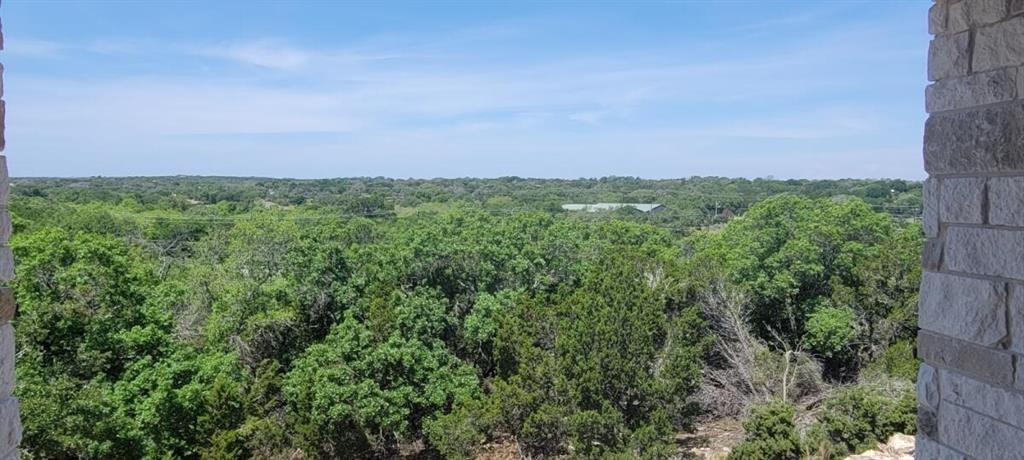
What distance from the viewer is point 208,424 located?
39.0 ft

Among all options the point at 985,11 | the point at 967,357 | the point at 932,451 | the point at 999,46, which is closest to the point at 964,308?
the point at 967,357

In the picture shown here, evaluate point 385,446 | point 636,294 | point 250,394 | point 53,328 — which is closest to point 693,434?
point 636,294

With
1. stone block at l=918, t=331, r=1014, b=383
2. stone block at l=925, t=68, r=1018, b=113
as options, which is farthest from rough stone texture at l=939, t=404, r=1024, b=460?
stone block at l=925, t=68, r=1018, b=113

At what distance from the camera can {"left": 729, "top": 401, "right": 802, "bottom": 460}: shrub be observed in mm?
10172

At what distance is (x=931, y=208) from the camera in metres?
2.46

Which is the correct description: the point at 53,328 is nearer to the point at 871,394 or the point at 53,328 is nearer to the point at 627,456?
the point at 627,456

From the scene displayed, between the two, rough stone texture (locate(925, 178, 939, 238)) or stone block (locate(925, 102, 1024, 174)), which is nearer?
stone block (locate(925, 102, 1024, 174))

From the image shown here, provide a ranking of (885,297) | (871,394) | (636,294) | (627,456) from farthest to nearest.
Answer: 1. (885,297)
2. (636,294)
3. (871,394)
4. (627,456)

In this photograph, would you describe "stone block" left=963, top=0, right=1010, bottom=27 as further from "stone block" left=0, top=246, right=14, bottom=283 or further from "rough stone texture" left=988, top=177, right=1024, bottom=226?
"stone block" left=0, top=246, right=14, bottom=283

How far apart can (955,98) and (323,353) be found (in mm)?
11740

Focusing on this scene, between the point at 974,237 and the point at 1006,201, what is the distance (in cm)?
17

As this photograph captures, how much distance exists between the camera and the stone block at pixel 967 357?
7.02ft

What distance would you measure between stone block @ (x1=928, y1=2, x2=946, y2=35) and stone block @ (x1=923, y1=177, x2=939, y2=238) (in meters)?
0.51

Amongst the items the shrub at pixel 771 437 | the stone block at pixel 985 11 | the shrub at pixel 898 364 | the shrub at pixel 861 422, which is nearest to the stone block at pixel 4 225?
the stone block at pixel 985 11
